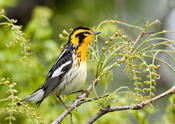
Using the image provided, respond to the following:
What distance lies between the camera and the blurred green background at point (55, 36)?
127 inches

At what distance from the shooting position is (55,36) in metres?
5.72

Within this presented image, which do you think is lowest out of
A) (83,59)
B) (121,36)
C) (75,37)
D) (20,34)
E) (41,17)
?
(121,36)

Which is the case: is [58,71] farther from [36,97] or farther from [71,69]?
[36,97]

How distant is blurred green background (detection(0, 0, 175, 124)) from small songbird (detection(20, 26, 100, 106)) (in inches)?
3.6

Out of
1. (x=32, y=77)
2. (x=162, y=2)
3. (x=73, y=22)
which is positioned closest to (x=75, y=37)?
(x=32, y=77)

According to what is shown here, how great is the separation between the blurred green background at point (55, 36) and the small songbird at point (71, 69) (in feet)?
0.30

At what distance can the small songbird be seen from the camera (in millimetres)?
3355

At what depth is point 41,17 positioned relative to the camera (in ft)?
12.4

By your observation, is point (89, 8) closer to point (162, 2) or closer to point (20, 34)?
point (162, 2)

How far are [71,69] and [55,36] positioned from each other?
7.71 ft

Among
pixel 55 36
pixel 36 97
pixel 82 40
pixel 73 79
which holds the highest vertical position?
pixel 55 36

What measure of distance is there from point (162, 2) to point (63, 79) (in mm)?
4504

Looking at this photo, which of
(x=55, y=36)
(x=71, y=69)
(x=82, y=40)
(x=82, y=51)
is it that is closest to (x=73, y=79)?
(x=71, y=69)

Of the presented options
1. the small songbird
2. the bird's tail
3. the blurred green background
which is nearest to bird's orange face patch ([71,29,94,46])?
the small songbird
